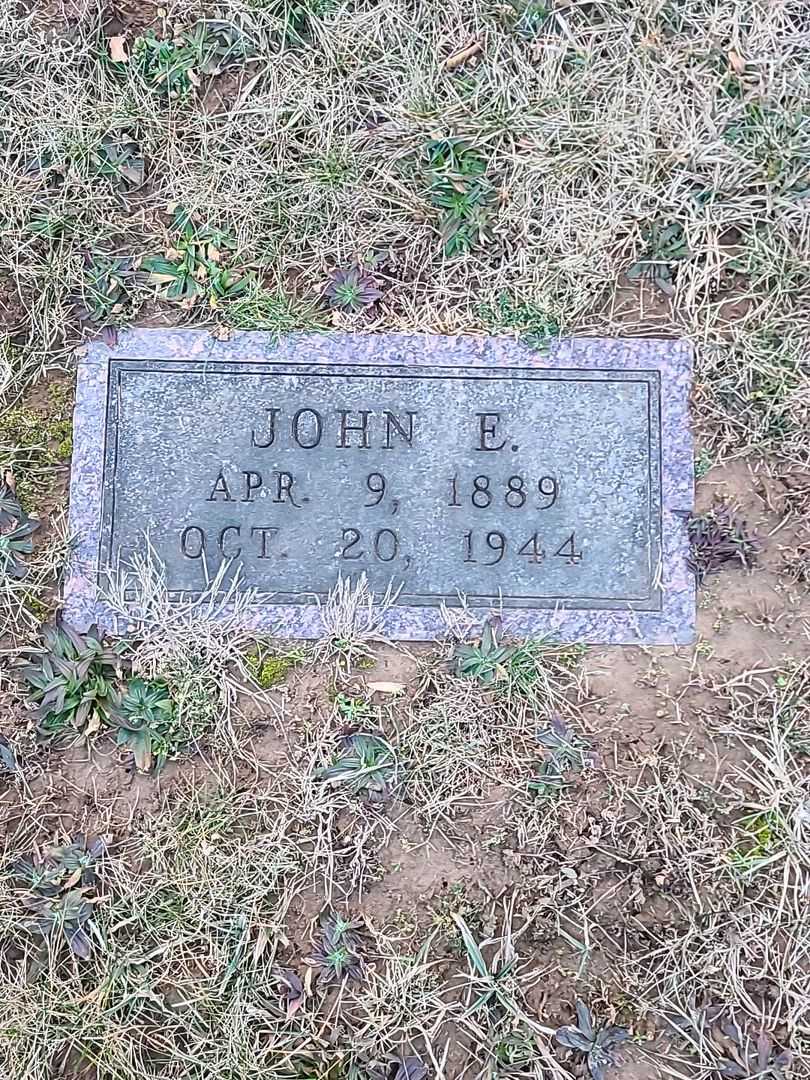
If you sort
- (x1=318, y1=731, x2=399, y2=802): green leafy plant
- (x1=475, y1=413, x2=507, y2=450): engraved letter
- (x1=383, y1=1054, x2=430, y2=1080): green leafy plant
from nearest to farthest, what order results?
(x1=383, y1=1054, x2=430, y2=1080): green leafy plant, (x1=318, y1=731, x2=399, y2=802): green leafy plant, (x1=475, y1=413, x2=507, y2=450): engraved letter

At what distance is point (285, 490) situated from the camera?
2162 millimetres

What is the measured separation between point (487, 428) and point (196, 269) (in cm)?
90

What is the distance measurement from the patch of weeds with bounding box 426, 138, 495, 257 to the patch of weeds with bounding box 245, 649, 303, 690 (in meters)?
1.16

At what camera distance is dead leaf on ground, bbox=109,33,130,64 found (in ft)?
7.56

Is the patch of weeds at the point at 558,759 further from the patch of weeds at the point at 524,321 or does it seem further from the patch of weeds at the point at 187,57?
the patch of weeds at the point at 187,57

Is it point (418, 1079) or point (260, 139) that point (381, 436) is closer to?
point (260, 139)

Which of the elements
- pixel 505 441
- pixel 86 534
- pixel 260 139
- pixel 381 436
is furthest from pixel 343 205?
pixel 86 534

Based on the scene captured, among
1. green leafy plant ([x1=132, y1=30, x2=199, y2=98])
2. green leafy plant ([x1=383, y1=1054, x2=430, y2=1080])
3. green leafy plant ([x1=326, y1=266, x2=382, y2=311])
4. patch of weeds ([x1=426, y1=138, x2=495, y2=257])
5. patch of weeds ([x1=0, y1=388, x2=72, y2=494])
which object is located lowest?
green leafy plant ([x1=383, y1=1054, x2=430, y2=1080])

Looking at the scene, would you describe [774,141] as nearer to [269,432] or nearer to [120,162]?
[269,432]

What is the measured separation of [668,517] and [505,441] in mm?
471

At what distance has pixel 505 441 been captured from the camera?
2.18 m

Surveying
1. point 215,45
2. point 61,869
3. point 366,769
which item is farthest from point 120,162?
point 61,869

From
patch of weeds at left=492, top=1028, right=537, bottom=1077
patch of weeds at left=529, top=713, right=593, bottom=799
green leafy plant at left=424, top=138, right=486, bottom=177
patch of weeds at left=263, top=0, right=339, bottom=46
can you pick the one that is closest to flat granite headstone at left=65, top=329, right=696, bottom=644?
patch of weeds at left=529, top=713, right=593, bottom=799

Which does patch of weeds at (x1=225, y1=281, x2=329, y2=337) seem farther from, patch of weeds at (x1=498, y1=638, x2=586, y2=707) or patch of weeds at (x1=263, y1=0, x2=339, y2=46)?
patch of weeds at (x1=498, y1=638, x2=586, y2=707)
